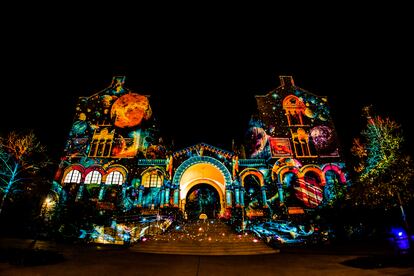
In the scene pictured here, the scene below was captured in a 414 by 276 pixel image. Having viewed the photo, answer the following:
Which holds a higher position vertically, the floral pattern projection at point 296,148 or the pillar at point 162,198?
the floral pattern projection at point 296,148

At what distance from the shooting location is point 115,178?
26.2 m

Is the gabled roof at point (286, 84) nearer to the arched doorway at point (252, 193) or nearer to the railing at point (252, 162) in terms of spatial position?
the railing at point (252, 162)

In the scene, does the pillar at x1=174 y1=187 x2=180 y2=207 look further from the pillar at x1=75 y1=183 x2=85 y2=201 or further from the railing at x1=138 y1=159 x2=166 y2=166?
the pillar at x1=75 y1=183 x2=85 y2=201

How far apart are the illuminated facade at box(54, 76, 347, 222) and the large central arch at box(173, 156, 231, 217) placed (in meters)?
0.12

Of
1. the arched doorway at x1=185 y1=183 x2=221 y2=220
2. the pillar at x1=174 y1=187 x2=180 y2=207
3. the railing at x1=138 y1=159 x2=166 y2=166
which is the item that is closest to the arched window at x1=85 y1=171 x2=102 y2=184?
the railing at x1=138 y1=159 x2=166 y2=166

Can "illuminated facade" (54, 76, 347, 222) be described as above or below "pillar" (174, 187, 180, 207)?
above

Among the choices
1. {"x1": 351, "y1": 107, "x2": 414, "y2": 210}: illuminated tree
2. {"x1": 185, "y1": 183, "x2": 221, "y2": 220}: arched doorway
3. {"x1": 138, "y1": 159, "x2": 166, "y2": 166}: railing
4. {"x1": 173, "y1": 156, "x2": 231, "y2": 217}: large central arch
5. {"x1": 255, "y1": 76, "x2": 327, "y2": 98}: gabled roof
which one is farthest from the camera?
{"x1": 255, "y1": 76, "x2": 327, "y2": 98}: gabled roof

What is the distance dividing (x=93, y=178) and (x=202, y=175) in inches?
537

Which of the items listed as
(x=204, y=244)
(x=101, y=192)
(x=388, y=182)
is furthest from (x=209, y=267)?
(x=101, y=192)

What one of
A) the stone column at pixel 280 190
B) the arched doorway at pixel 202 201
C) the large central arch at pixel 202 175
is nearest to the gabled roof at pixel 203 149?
the large central arch at pixel 202 175

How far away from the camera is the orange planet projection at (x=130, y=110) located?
97.9 ft

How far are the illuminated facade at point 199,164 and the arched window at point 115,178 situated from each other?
0.4 inches

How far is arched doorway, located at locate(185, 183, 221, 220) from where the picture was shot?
96.6 feet

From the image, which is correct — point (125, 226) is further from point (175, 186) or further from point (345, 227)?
point (345, 227)
